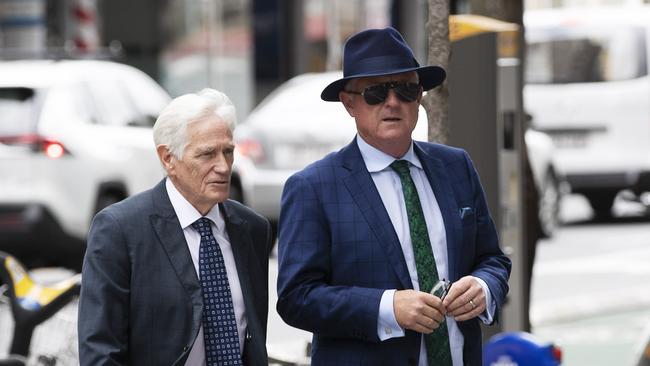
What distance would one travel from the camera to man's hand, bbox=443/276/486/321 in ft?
13.6

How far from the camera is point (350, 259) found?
14.0ft

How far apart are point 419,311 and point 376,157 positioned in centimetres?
46

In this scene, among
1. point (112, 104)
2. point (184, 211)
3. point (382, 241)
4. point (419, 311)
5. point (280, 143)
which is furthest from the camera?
point (280, 143)

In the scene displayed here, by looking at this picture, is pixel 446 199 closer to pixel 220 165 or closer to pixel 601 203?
pixel 220 165

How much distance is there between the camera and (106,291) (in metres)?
4.16

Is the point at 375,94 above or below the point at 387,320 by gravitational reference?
above

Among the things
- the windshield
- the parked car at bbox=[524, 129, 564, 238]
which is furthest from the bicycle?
the windshield

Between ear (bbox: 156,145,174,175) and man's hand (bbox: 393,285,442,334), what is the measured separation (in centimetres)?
69

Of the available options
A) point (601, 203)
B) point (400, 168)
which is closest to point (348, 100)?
point (400, 168)

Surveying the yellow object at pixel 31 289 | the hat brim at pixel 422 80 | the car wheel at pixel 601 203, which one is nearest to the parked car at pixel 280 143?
the car wheel at pixel 601 203

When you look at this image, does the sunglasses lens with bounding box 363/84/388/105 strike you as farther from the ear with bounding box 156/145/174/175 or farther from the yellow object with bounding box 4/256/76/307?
the yellow object with bounding box 4/256/76/307

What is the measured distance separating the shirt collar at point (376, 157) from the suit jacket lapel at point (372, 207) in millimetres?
13

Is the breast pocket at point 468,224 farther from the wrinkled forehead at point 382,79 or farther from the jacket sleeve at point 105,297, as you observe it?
the jacket sleeve at point 105,297

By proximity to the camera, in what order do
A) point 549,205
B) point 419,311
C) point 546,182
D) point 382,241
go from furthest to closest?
point 546,182 < point 549,205 < point 382,241 < point 419,311
